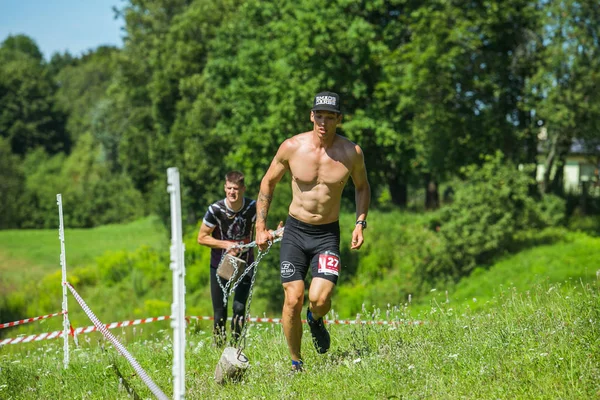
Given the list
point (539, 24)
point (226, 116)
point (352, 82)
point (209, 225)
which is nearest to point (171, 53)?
point (226, 116)

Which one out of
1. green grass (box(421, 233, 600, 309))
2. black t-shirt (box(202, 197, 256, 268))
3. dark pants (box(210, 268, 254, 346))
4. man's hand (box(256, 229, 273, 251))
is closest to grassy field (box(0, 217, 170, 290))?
green grass (box(421, 233, 600, 309))

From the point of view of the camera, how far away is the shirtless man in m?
6.86

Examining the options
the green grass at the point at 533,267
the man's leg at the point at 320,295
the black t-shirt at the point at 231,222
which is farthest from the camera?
the green grass at the point at 533,267

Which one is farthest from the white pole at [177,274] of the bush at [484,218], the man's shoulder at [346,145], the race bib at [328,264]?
the bush at [484,218]

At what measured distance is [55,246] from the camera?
48.7m

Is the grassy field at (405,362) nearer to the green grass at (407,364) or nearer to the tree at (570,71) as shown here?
the green grass at (407,364)

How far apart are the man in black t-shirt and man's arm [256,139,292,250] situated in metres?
1.52

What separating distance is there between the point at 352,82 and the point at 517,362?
87.4ft

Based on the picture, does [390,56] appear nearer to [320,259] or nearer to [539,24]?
[539,24]

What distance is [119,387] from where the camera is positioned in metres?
6.67

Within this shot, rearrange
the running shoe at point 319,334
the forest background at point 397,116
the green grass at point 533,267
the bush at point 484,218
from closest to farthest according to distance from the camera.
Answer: the running shoe at point 319,334, the green grass at point 533,267, the bush at point 484,218, the forest background at point 397,116

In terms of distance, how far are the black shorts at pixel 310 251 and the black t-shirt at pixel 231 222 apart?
1951mm

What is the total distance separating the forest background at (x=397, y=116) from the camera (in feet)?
82.9

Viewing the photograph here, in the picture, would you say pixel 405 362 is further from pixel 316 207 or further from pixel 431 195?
pixel 431 195
